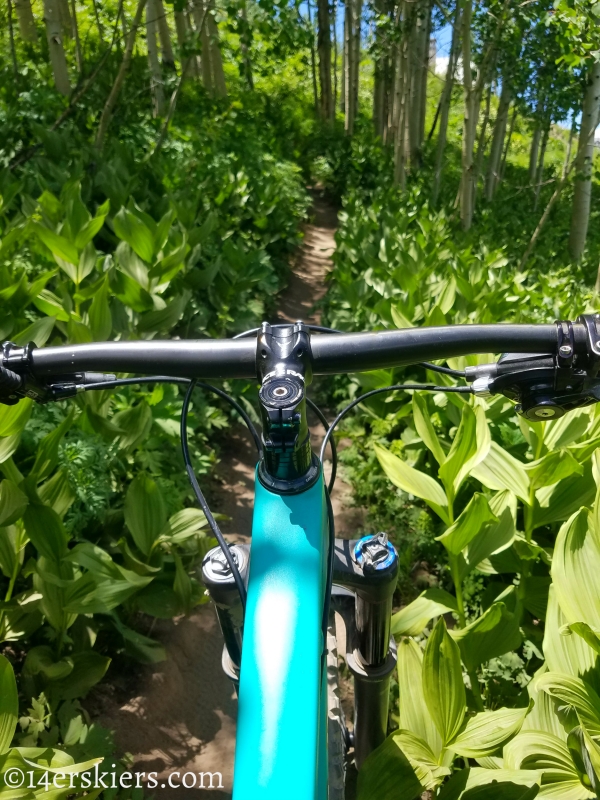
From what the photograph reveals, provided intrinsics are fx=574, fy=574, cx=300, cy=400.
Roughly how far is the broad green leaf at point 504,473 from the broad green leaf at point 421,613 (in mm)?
459

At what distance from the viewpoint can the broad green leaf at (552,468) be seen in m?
2.03

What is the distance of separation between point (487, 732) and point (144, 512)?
1362mm

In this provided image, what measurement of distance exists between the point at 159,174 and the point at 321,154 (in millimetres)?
9358

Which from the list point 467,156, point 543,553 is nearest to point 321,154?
point 467,156

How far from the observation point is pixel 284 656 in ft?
2.81

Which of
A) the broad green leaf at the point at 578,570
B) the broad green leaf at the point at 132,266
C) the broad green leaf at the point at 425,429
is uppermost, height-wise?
the broad green leaf at the point at 132,266

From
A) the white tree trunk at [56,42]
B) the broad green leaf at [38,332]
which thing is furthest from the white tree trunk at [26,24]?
the broad green leaf at [38,332]

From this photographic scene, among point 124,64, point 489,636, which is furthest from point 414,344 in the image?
point 124,64

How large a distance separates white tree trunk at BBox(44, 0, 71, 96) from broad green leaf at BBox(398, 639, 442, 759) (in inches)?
257

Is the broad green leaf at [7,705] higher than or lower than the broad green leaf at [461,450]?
lower

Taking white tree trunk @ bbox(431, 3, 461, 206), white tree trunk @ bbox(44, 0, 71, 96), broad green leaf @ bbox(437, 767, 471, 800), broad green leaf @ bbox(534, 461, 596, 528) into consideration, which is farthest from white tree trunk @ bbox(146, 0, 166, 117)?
broad green leaf @ bbox(437, 767, 471, 800)

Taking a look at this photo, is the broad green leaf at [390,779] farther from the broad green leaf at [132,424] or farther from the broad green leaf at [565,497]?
the broad green leaf at [132,424]

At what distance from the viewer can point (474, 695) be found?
2.02 m

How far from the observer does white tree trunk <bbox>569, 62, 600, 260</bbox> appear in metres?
6.97
